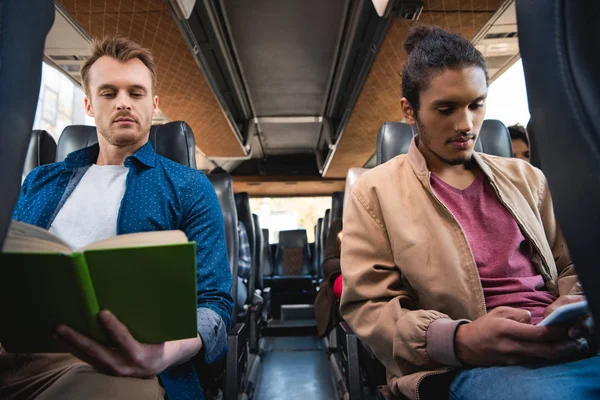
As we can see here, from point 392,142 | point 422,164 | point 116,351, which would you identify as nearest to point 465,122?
point 422,164

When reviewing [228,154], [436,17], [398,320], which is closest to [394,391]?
[398,320]

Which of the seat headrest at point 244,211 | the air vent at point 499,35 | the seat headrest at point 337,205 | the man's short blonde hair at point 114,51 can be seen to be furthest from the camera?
the seat headrest at point 337,205

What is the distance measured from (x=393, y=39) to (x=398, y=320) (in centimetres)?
249

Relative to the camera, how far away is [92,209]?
1.10 metres

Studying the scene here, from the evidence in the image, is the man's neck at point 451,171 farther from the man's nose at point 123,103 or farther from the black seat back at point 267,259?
the black seat back at point 267,259

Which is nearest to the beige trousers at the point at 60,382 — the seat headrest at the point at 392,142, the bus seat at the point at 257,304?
the seat headrest at the point at 392,142

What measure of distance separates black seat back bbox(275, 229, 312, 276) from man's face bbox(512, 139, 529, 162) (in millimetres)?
4420

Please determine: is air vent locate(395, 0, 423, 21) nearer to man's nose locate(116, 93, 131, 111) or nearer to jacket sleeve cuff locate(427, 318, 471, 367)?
man's nose locate(116, 93, 131, 111)

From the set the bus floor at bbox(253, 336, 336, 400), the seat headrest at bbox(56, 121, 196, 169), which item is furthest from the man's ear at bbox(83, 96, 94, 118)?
the bus floor at bbox(253, 336, 336, 400)

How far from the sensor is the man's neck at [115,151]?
1.25 m

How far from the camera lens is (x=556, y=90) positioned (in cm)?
49

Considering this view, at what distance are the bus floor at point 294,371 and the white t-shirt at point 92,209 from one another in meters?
2.14

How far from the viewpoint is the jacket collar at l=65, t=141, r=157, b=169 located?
1193 millimetres

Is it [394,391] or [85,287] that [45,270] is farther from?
[394,391]
